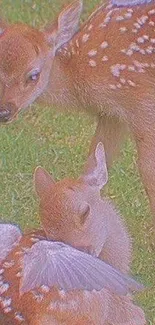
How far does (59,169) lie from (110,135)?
868 millimetres

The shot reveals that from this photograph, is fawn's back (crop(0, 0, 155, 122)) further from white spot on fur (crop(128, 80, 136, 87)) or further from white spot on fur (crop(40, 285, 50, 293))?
white spot on fur (crop(40, 285, 50, 293))

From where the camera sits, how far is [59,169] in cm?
697

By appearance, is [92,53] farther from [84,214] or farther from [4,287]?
[4,287]

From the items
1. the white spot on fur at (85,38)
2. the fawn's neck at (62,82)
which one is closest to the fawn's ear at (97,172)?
the fawn's neck at (62,82)

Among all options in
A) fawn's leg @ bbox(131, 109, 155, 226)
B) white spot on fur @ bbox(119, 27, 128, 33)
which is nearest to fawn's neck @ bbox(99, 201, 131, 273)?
fawn's leg @ bbox(131, 109, 155, 226)

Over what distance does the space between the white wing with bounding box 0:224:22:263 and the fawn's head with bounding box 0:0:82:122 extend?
0.78 metres

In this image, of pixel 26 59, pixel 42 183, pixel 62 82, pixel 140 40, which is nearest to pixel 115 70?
pixel 140 40

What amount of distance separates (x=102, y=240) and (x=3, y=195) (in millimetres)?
1787

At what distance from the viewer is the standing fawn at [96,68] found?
568cm

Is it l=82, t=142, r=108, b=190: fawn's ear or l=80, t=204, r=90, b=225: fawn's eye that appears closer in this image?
l=80, t=204, r=90, b=225: fawn's eye

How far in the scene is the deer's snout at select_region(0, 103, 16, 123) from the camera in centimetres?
562

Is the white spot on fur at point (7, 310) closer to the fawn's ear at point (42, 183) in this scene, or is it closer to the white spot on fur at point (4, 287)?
the white spot on fur at point (4, 287)

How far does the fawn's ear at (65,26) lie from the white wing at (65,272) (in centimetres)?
165

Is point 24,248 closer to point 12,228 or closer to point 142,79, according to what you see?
point 12,228
